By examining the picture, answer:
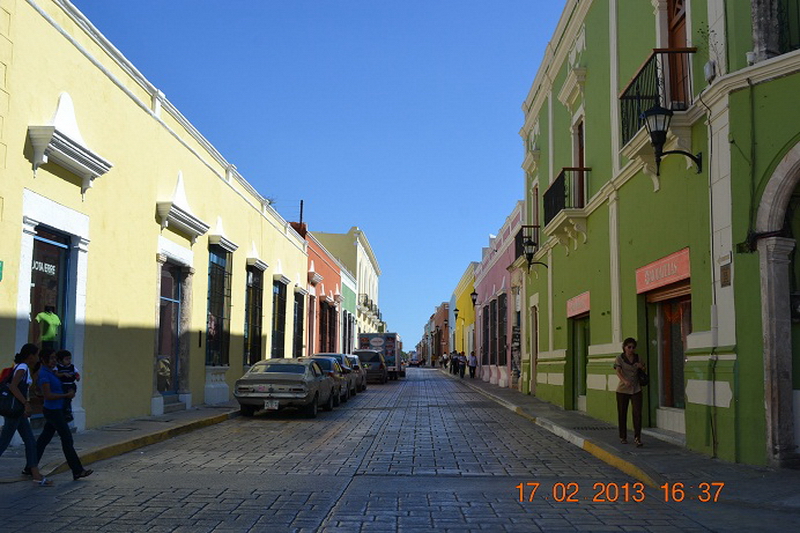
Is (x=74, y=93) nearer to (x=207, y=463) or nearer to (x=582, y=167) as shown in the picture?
(x=207, y=463)

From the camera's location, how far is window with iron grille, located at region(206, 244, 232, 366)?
2069 centimetres

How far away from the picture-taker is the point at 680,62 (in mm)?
12086

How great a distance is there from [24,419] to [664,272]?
359 inches

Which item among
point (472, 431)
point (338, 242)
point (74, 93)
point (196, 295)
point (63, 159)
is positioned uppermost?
point (338, 242)

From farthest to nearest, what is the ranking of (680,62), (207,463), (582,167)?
(582,167) → (680,62) → (207,463)

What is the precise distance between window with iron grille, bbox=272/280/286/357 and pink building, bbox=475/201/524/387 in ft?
28.2

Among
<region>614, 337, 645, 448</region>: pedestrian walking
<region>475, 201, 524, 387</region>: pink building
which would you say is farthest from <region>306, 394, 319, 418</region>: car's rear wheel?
<region>475, 201, 524, 387</region>: pink building

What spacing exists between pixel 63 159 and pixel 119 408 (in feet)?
16.2

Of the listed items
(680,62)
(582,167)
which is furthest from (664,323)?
(582,167)

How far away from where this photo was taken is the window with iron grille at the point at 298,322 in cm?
3323

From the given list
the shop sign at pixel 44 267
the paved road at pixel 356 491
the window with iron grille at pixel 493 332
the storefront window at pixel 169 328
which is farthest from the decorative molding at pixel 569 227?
the window with iron grille at pixel 493 332

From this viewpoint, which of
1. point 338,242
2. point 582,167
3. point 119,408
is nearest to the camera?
point 119,408

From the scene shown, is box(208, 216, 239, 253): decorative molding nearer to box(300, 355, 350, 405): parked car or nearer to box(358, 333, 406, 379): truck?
box(300, 355, 350, 405): parked car

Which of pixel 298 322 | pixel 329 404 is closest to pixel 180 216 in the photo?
pixel 329 404
